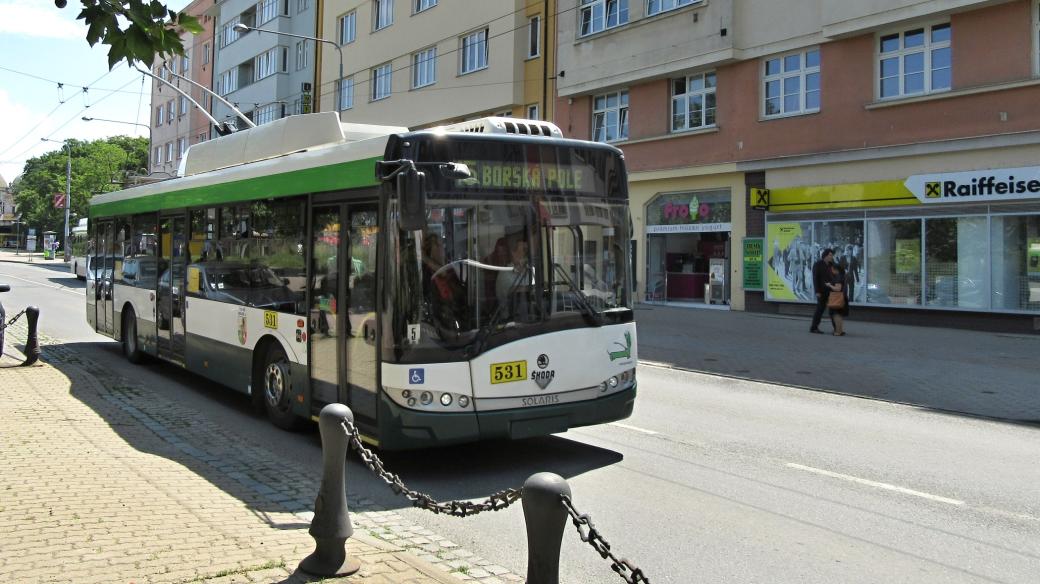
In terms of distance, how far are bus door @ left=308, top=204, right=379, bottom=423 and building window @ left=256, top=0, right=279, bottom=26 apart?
44.5 meters

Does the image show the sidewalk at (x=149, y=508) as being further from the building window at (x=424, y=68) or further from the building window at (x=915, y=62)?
the building window at (x=424, y=68)

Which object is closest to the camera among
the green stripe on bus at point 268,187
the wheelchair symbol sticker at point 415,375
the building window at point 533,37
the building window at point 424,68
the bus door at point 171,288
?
the wheelchair symbol sticker at point 415,375

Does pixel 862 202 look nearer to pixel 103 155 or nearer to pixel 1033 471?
pixel 1033 471

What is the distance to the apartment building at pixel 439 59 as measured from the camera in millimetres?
29875

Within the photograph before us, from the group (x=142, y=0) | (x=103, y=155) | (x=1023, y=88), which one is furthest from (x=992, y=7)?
(x=103, y=155)

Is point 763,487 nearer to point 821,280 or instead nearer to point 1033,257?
point 821,280

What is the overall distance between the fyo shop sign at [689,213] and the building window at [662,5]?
209 inches

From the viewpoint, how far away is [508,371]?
6391mm

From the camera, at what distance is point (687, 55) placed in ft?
78.2

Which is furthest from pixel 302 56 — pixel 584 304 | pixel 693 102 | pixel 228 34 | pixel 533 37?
pixel 584 304

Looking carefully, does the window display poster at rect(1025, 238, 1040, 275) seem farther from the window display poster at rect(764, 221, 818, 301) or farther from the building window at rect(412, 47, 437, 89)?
the building window at rect(412, 47, 437, 89)

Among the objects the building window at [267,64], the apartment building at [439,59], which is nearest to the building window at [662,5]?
the apartment building at [439,59]

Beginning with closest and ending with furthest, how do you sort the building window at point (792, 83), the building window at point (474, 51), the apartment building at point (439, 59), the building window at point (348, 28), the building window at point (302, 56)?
the building window at point (792, 83), the apartment building at point (439, 59), the building window at point (474, 51), the building window at point (348, 28), the building window at point (302, 56)

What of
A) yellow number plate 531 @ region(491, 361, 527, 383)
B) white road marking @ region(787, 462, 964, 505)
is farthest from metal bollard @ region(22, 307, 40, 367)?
white road marking @ region(787, 462, 964, 505)
